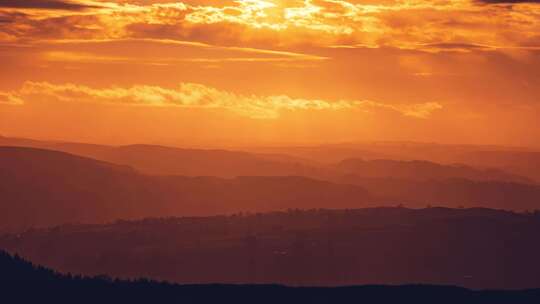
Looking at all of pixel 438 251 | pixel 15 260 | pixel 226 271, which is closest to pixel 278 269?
pixel 226 271

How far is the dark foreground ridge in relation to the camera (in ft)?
277

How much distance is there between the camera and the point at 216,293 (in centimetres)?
8594

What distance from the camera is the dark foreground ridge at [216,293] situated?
8450 cm

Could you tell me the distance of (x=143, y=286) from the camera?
90.2 meters

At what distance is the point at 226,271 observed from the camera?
615ft

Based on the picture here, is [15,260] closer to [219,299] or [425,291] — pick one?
[219,299]

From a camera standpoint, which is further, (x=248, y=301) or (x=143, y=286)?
(x=143, y=286)

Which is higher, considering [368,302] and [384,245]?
[368,302]

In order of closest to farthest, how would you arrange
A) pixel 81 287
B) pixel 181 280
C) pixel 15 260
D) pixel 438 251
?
pixel 81 287 → pixel 15 260 → pixel 181 280 → pixel 438 251

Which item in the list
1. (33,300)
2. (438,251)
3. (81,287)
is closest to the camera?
(33,300)

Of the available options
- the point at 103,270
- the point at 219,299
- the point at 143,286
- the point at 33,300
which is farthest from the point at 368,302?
the point at 103,270

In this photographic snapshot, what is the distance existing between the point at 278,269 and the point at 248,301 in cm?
10786

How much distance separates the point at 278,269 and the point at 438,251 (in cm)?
3318

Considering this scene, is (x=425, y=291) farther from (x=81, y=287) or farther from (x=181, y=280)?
(x=181, y=280)
